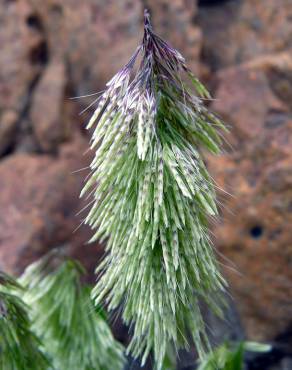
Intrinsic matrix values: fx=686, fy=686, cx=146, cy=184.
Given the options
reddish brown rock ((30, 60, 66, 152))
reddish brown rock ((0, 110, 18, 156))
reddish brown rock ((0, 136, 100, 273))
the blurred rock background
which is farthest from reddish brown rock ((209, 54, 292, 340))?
reddish brown rock ((0, 110, 18, 156))

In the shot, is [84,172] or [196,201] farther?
[84,172]

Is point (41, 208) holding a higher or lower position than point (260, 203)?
higher

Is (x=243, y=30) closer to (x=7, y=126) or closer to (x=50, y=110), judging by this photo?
(x=50, y=110)

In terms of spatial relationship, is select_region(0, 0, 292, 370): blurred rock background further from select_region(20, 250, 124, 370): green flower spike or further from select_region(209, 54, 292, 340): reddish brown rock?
select_region(20, 250, 124, 370): green flower spike

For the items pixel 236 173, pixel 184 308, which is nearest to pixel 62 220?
pixel 236 173

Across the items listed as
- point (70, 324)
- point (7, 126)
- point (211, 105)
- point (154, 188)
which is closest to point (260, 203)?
point (211, 105)

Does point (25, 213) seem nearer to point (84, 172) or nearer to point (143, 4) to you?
point (84, 172)
